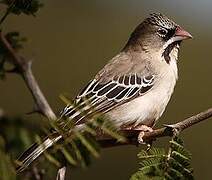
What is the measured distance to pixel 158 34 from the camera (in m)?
4.08

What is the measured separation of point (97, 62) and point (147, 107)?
221 inches

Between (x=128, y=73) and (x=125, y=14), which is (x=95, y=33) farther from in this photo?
(x=128, y=73)

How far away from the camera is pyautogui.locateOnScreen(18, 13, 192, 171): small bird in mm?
3516

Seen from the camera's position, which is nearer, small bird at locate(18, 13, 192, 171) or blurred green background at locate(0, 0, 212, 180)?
small bird at locate(18, 13, 192, 171)

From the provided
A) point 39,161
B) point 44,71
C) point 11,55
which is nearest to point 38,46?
point 44,71

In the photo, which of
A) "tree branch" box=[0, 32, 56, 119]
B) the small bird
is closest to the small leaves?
"tree branch" box=[0, 32, 56, 119]

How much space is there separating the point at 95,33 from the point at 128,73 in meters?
7.87

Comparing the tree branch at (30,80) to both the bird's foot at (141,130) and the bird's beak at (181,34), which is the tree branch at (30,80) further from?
the bird's beak at (181,34)

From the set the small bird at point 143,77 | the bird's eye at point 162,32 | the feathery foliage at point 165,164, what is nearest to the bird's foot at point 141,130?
the small bird at point 143,77

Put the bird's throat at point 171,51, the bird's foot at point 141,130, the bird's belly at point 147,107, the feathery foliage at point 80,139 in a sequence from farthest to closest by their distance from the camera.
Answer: the bird's throat at point 171,51 < the bird's belly at point 147,107 < the bird's foot at point 141,130 < the feathery foliage at point 80,139

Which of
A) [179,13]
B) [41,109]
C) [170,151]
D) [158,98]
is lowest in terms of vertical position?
[179,13]

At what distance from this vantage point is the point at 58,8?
14195 millimetres

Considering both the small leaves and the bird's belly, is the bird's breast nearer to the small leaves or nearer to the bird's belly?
the bird's belly

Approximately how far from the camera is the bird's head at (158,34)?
3.93 meters
